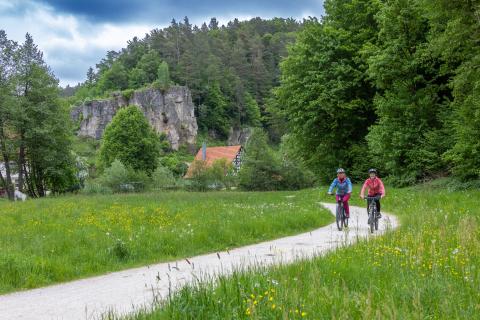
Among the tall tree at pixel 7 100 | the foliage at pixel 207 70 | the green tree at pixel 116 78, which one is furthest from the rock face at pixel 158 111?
the tall tree at pixel 7 100

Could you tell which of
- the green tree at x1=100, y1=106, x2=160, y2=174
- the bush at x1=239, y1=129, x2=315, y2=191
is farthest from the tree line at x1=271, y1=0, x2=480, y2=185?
the green tree at x1=100, y1=106, x2=160, y2=174

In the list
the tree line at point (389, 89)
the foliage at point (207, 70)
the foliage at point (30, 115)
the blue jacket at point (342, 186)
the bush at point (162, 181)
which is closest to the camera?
the blue jacket at point (342, 186)

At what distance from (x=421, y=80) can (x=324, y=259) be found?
81.4ft

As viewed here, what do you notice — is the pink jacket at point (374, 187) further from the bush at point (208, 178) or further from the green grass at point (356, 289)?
the bush at point (208, 178)

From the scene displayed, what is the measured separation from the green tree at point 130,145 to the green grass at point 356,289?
68855mm

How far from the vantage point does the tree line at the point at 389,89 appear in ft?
72.8

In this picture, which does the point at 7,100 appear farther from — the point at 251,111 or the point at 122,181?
the point at 251,111

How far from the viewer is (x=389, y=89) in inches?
1222

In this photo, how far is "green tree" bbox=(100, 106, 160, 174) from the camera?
75000 millimetres

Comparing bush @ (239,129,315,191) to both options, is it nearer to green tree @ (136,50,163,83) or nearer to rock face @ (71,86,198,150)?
rock face @ (71,86,198,150)

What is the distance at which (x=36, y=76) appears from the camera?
45.3 meters

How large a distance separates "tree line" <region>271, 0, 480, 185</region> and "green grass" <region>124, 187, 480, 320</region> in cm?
1472

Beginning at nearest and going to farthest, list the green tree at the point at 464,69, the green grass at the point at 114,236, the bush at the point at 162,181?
the green grass at the point at 114,236, the green tree at the point at 464,69, the bush at the point at 162,181

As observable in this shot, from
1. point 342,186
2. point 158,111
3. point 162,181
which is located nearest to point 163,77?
point 158,111
